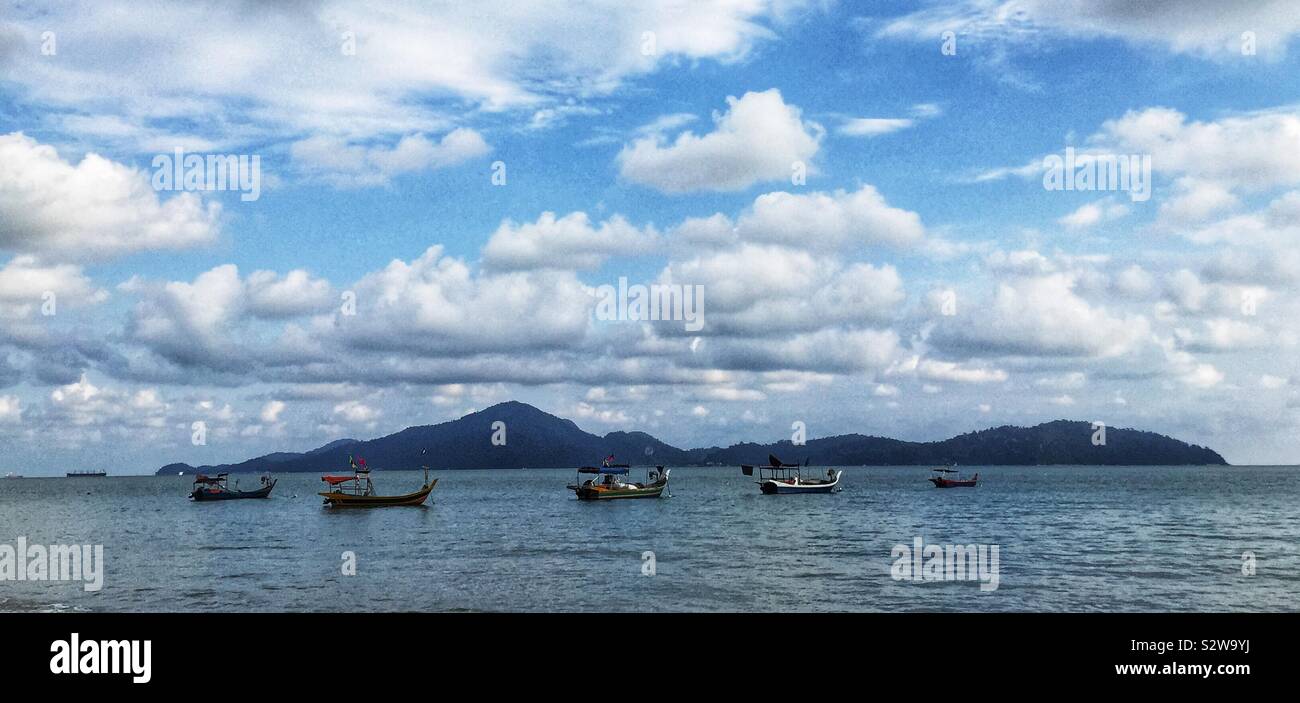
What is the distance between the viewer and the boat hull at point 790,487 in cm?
12631

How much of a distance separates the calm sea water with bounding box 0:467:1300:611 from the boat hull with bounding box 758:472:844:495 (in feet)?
75.2

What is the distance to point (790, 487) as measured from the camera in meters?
127

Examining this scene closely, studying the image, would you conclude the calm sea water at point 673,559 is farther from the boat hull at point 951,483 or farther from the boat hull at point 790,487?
the boat hull at point 951,483

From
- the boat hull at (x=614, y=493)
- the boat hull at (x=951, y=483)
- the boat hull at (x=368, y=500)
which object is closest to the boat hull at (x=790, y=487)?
the boat hull at (x=614, y=493)

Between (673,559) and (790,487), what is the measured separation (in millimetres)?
80075

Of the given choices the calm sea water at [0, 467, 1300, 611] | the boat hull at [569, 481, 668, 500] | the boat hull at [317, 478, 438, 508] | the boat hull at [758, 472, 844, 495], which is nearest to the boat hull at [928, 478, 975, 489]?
the boat hull at [758, 472, 844, 495]

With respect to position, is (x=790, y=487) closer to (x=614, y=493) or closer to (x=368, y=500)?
(x=614, y=493)

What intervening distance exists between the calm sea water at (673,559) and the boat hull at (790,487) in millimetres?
22915

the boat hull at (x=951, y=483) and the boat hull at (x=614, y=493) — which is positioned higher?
the boat hull at (x=614, y=493)

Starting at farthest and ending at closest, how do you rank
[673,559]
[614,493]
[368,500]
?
1. [614,493]
2. [368,500]
3. [673,559]

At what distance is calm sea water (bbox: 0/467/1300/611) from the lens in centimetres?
3619

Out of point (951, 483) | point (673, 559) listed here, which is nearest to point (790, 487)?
point (951, 483)
